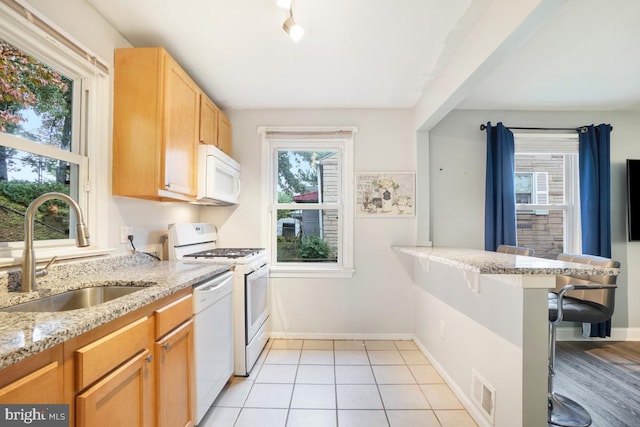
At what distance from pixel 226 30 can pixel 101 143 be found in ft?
3.45

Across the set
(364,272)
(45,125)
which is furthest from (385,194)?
(45,125)

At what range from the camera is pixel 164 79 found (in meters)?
1.87

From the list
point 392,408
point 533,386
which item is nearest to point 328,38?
point 533,386

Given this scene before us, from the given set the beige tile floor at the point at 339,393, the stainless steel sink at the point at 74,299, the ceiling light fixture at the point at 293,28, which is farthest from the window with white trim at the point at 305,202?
the stainless steel sink at the point at 74,299

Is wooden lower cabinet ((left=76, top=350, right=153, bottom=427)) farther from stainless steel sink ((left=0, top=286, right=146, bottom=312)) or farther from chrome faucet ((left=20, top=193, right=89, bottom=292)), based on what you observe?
chrome faucet ((left=20, top=193, right=89, bottom=292))

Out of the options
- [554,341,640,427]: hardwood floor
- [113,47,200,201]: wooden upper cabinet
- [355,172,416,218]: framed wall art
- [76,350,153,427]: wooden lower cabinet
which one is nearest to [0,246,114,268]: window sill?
[113,47,200,201]: wooden upper cabinet

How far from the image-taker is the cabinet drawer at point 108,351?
34.8 inches

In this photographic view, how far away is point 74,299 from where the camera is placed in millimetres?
1350

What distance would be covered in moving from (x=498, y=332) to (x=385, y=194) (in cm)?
173

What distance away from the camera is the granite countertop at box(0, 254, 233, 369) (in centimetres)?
75

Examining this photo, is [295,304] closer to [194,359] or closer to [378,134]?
[194,359]

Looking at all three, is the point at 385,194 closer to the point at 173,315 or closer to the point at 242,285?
the point at 242,285

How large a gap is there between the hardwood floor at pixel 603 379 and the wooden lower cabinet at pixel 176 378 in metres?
2.39

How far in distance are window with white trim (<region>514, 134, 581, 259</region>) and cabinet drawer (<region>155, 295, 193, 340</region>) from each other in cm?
326
